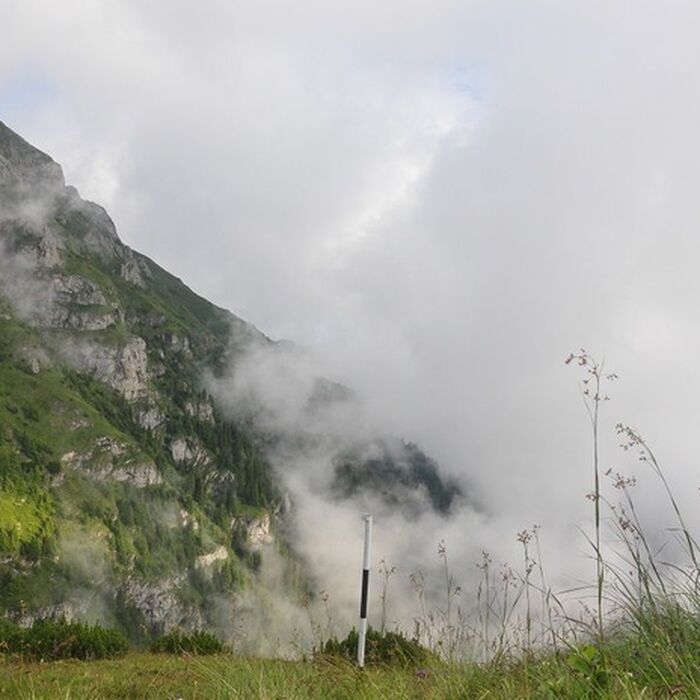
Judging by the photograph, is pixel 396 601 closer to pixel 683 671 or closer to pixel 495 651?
pixel 495 651

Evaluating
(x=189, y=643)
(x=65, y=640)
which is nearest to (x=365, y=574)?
(x=65, y=640)

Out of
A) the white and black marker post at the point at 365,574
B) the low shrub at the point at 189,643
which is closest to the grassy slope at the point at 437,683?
the white and black marker post at the point at 365,574

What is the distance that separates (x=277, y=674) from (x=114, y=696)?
8.75ft

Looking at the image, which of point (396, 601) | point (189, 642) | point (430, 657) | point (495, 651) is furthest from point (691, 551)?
point (189, 642)

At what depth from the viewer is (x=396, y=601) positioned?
798 centimetres

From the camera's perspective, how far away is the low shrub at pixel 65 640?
693 inches

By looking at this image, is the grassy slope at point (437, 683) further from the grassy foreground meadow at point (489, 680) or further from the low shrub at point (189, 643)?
the low shrub at point (189, 643)

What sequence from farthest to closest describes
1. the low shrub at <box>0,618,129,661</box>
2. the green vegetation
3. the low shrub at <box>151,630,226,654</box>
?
Result: the low shrub at <box>151,630,226,654</box>
the low shrub at <box>0,618,129,661</box>
the green vegetation

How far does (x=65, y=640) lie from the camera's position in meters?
16.6

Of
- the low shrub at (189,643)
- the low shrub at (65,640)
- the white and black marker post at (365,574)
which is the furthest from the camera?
the low shrub at (189,643)

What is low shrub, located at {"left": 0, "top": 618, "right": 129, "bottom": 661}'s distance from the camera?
17.6 metres

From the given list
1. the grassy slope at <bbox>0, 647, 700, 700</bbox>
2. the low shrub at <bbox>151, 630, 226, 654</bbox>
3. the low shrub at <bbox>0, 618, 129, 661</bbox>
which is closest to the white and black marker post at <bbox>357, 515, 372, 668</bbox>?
the grassy slope at <bbox>0, 647, 700, 700</bbox>

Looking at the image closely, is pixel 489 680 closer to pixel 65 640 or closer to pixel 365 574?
pixel 365 574

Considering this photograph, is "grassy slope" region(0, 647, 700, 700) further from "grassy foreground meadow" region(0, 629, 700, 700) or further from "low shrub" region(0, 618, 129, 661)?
"low shrub" region(0, 618, 129, 661)
